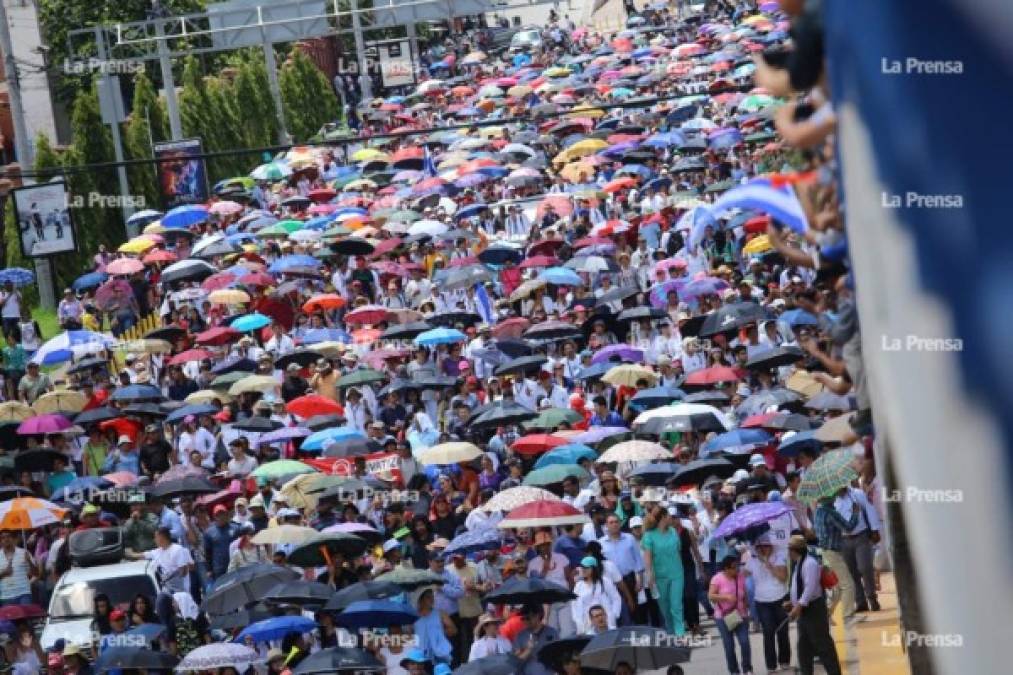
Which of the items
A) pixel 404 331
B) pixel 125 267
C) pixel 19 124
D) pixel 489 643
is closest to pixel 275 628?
pixel 489 643

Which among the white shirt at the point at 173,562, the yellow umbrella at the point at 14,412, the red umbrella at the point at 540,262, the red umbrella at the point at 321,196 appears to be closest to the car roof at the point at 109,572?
the white shirt at the point at 173,562

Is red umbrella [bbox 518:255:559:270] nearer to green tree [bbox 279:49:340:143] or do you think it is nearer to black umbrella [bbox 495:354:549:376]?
black umbrella [bbox 495:354:549:376]

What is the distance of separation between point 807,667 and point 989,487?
528 inches

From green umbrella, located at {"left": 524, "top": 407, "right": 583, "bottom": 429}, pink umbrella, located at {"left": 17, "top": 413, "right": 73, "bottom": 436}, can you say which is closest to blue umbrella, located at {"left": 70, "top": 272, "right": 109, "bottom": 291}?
pink umbrella, located at {"left": 17, "top": 413, "right": 73, "bottom": 436}

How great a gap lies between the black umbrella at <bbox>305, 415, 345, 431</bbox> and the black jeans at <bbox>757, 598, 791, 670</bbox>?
8741mm

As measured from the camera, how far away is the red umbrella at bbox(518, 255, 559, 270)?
1368 inches

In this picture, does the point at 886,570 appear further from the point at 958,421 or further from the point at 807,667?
the point at 807,667

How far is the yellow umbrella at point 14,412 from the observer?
92.4 ft

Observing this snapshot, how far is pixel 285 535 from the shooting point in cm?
1981

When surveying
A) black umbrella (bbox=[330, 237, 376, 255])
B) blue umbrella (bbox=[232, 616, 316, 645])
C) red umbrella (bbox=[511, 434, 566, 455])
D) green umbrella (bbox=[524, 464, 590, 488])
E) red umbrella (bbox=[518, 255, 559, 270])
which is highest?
black umbrella (bbox=[330, 237, 376, 255])

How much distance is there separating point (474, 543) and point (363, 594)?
209 cm

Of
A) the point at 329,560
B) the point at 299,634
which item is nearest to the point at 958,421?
the point at 299,634

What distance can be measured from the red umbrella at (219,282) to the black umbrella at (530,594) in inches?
762

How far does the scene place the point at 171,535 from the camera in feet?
71.0
